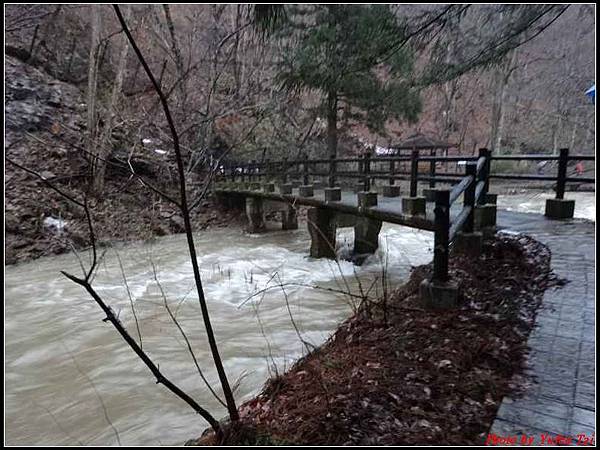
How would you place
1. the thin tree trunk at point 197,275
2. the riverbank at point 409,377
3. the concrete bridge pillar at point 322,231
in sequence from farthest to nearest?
the concrete bridge pillar at point 322,231 < the riverbank at point 409,377 < the thin tree trunk at point 197,275

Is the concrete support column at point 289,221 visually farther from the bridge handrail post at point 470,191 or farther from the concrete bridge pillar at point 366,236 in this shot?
the bridge handrail post at point 470,191

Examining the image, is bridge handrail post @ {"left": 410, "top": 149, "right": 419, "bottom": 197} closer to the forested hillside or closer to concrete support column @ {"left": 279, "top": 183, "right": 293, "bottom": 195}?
the forested hillside

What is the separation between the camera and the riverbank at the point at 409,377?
222cm

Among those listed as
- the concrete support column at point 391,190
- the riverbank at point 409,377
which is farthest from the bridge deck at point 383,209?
the riverbank at point 409,377

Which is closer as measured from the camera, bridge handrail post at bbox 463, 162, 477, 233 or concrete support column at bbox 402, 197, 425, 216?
bridge handrail post at bbox 463, 162, 477, 233

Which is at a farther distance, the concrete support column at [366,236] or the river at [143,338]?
the concrete support column at [366,236]

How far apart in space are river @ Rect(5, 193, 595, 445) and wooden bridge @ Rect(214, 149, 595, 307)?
909 millimetres

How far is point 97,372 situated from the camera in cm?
469

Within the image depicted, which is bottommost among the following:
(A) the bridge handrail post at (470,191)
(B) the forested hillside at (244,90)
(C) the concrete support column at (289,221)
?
(C) the concrete support column at (289,221)

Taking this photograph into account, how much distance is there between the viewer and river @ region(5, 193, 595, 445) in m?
3.76

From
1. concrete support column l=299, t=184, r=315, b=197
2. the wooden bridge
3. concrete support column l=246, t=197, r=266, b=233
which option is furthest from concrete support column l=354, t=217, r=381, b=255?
concrete support column l=246, t=197, r=266, b=233

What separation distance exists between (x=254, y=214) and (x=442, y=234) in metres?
11.2

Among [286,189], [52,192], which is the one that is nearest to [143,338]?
[286,189]

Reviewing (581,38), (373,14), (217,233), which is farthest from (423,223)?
(581,38)
